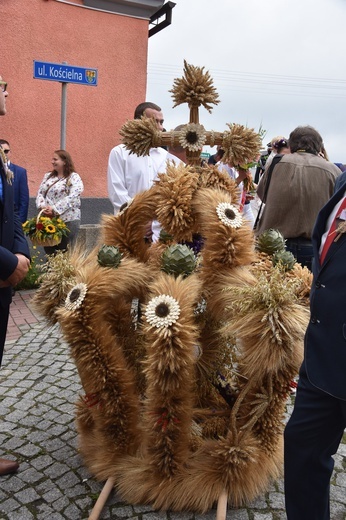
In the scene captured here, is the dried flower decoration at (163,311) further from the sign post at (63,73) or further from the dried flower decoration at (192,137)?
the sign post at (63,73)

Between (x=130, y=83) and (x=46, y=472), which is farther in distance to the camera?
(x=130, y=83)

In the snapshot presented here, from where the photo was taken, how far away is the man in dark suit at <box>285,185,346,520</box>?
1.74 metres

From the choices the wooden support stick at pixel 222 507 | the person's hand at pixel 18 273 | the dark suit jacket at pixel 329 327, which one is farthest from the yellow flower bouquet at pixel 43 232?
the dark suit jacket at pixel 329 327

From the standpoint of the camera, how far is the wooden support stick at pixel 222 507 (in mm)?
2156

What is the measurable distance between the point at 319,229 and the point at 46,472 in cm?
184

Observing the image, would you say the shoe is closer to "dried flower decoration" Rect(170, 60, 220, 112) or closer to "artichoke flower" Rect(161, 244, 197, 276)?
"artichoke flower" Rect(161, 244, 197, 276)

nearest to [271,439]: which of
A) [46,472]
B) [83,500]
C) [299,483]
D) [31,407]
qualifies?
[299,483]

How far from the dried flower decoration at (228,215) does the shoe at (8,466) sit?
1.65 meters

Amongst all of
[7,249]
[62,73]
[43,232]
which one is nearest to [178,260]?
[7,249]

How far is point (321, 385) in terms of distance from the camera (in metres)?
1.76

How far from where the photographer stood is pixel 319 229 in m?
2.00

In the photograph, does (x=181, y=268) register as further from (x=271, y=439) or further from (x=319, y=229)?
(x=271, y=439)

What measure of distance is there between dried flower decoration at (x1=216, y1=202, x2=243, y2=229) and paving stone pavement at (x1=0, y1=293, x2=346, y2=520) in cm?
108

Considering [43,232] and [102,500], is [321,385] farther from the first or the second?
[43,232]
